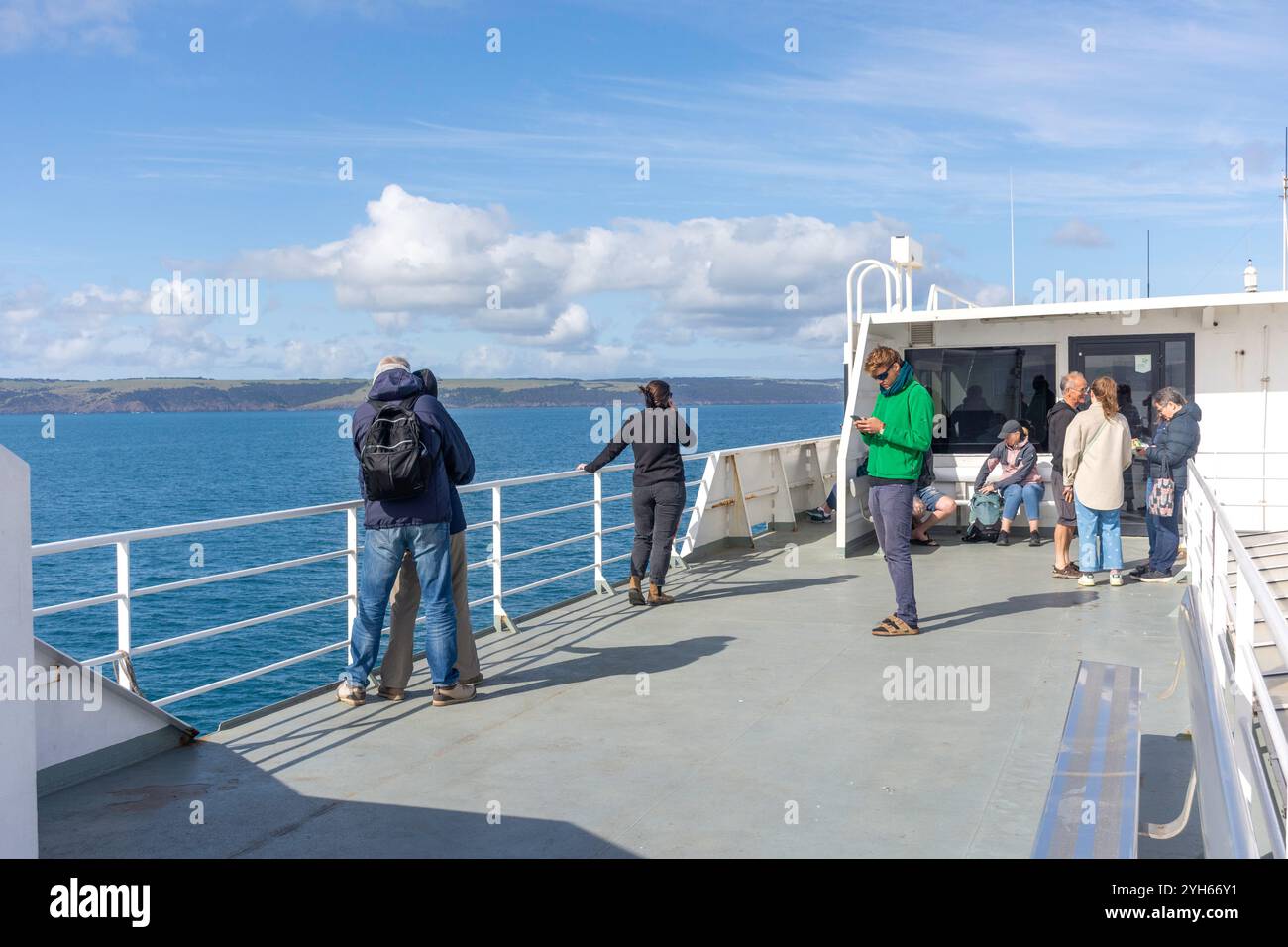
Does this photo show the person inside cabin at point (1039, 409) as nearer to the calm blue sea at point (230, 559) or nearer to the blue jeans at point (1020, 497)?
the blue jeans at point (1020, 497)

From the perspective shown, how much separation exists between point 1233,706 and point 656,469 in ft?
18.9

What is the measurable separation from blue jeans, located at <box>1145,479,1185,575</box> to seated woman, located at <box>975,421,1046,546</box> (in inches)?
92.4

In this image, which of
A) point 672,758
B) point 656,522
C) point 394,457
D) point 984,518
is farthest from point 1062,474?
point 394,457

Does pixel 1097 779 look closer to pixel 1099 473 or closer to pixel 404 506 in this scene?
pixel 404 506

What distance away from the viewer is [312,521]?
55000 millimetres

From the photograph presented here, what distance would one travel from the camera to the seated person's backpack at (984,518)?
1259 centimetres

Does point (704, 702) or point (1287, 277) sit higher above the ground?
point (1287, 277)

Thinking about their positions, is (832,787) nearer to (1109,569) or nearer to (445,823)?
(445,823)

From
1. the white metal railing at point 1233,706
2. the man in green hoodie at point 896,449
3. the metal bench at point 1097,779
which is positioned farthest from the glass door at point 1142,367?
the metal bench at point 1097,779

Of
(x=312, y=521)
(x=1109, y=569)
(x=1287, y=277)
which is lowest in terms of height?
(x=312, y=521)

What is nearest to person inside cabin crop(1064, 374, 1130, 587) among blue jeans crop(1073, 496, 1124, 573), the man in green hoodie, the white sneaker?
blue jeans crop(1073, 496, 1124, 573)

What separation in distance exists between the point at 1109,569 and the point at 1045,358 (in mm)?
3603

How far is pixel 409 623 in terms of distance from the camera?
657cm
